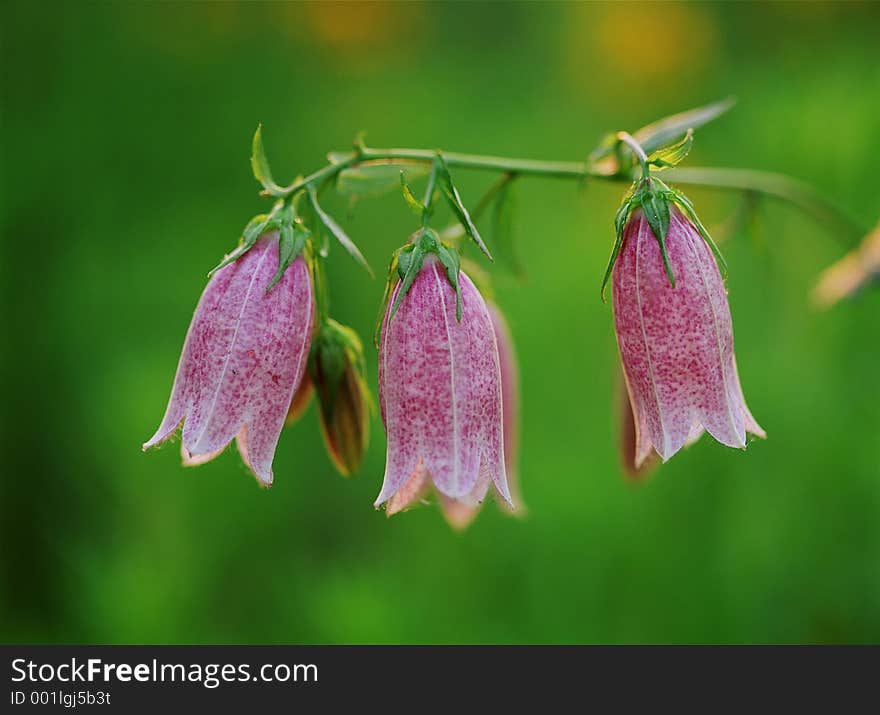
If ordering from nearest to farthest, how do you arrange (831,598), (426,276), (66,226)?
1. (426,276)
2. (831,598)
3. (66,226)

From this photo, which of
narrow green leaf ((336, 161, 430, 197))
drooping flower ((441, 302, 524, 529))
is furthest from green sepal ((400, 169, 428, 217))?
drooping flower ((441, 302, 524, 529))

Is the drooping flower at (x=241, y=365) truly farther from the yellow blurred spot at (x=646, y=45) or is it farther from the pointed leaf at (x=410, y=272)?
the yellow blurred spot at (x=646, y=45)

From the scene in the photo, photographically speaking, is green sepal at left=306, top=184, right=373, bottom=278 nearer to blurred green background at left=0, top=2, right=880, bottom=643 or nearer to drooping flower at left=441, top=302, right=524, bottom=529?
drooping flower at left=441, top=302, right=524, bottom=529

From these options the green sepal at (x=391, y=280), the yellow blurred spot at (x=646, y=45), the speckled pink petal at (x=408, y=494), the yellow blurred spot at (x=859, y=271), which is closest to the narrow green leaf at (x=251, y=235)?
the green sepal at (x=391, y=280)

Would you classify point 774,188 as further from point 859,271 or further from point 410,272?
point 410,272

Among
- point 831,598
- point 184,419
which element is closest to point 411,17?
point 831,598

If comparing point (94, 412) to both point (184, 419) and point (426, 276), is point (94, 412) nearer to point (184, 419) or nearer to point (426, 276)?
point (184, 419)

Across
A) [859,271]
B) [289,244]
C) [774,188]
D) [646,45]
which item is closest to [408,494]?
[289,244]
